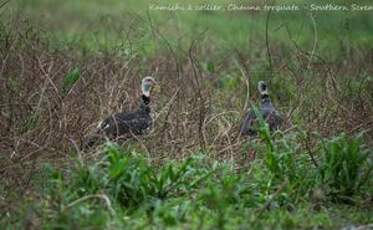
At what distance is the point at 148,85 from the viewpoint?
9.28 m

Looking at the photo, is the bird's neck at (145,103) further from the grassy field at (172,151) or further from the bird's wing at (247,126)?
the bird's wing at (247,126)

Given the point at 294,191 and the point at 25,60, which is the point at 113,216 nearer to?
the point at 294,191

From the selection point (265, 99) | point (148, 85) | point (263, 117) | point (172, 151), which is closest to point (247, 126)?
point (263, 117)

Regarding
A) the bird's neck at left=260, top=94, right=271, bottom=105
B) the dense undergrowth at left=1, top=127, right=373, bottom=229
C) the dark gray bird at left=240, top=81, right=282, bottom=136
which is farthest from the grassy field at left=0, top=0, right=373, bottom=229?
the bird's neck at left=260, top=94, right=271, bottom=105

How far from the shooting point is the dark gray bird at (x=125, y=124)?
25.3ft

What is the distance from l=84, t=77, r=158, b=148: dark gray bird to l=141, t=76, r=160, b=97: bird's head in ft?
0.25

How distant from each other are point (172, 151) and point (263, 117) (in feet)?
4.10

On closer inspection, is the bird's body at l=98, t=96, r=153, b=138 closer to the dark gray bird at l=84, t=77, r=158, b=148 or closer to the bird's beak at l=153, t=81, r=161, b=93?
the dark gray bird at l=84, t=77, r=158, b=148

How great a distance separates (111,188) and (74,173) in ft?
1.18

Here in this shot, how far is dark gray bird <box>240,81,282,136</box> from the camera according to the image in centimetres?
806

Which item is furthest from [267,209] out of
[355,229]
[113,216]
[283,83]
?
[283,83]

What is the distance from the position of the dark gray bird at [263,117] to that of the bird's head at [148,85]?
1.10 m

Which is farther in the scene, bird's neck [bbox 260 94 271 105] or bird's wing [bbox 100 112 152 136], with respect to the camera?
bird's neck [bbox 260 94 271 105]

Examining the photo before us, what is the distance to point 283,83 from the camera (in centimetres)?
1039
